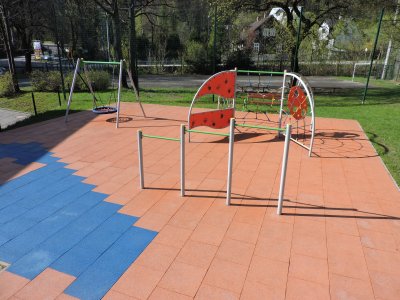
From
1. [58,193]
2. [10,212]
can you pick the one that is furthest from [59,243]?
[58,193]

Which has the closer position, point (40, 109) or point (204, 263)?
point (204, 263)

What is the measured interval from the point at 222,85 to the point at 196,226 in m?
4.08

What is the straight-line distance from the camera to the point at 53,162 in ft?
19.0

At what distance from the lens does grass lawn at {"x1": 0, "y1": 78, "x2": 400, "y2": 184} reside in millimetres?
6970

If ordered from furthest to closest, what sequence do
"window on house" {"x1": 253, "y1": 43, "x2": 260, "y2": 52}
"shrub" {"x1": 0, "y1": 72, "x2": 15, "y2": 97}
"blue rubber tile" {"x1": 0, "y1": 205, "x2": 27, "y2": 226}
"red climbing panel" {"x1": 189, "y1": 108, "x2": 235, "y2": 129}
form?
"window on house" {"x1": 253, "y1": 43, "x2": 260, "y2": 52} < "shrub" {"x1": 0, "y1": 72, "x2": 15, "y2": 97} < "red climbing panel" {"x1": 189, "y1": 108, "x2": 235, "y2": 129} < "blue rubber tile" {"x1": 0, "y1": 205, "x2": 27, "y2": 226}

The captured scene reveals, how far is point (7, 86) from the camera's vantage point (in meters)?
14.7

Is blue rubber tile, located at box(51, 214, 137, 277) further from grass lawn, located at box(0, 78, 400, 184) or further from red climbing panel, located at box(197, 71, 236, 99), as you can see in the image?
grass lawn, located at box(0, 78, 400, 184)

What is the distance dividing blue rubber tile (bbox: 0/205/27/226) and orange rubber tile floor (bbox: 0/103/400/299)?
0.07ft

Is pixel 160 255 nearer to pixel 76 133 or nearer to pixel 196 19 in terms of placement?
pixel 76 133

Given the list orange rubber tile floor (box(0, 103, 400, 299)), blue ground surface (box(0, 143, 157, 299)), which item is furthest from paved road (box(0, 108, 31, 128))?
blue ground surface (box(0, 143, 157, 299))

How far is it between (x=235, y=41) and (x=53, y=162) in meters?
26.2

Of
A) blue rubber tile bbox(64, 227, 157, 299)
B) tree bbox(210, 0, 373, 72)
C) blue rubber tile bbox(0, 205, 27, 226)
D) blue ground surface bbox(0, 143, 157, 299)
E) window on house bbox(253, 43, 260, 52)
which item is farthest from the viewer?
window on house bbox(253, 43, 260, 52)

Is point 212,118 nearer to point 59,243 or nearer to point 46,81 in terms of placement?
point 59,243

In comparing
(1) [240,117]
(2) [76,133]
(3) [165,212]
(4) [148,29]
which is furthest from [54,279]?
(4) [148,29]
